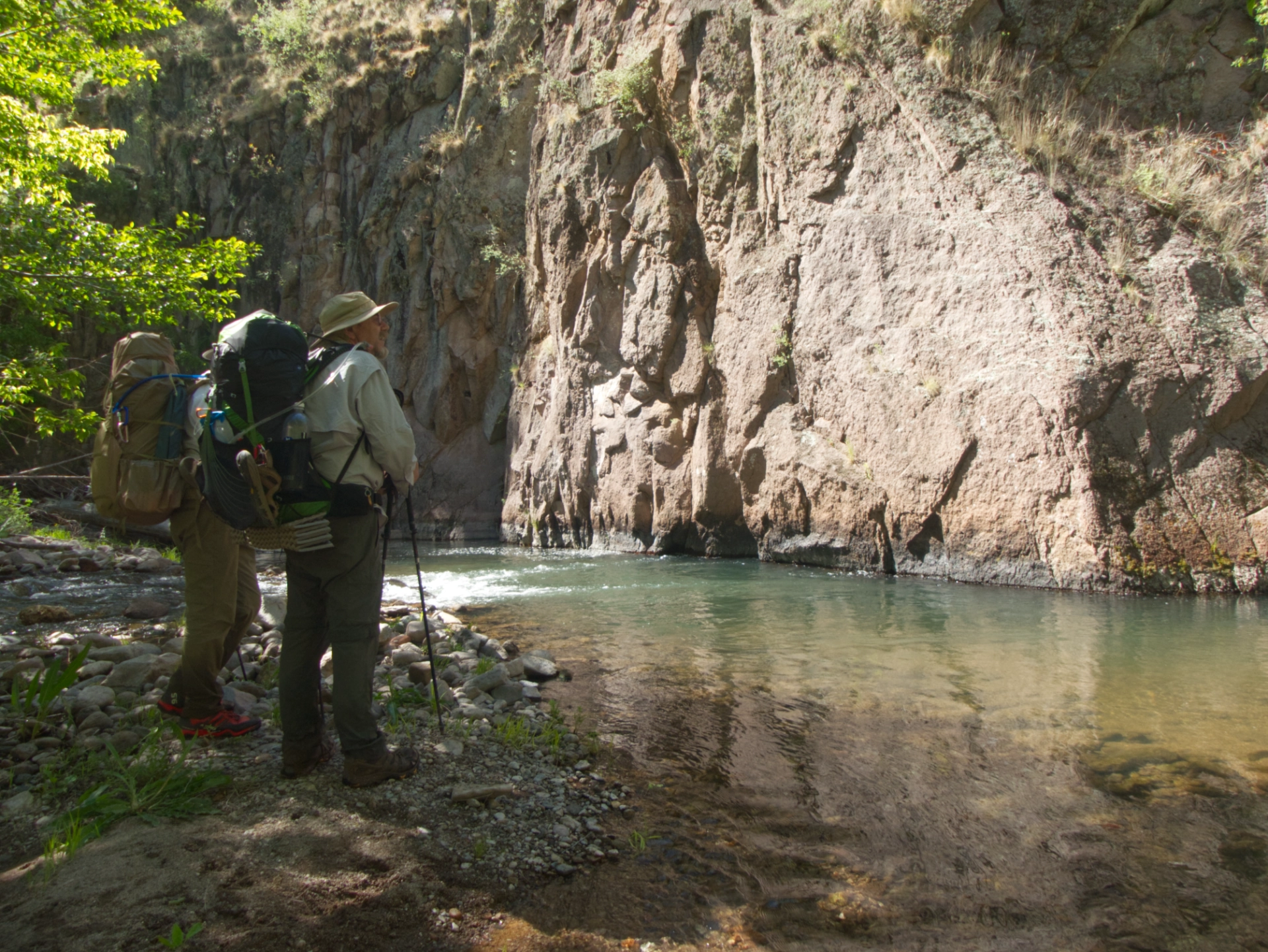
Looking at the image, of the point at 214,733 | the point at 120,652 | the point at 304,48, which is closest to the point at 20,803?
the point at 214,733

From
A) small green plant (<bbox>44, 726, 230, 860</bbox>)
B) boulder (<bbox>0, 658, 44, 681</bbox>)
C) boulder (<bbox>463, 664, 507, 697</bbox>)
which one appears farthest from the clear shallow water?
boulder (<bbox>0, 658, 44, 681</bbox>)

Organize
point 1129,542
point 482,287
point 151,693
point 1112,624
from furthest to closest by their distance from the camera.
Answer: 1. point 482,287
2. point 1129,542
3. point 1112,624
4. point 151,693

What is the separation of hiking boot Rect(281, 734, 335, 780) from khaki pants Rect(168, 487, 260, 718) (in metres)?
0.65

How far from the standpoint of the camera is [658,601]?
29.9 feet

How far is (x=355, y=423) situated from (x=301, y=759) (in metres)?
1.33

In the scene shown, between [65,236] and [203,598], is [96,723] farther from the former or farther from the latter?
[65,236]

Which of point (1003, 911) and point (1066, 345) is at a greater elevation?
point (1066, 345)

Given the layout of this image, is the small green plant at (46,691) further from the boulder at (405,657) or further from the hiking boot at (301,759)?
the boulder at (405,657)

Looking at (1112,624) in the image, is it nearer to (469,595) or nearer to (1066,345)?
(1066,345)

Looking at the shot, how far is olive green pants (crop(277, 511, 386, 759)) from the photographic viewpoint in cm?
302

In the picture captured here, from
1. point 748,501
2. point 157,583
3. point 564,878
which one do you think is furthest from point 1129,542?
point 157,583

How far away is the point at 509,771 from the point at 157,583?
7.99 meters

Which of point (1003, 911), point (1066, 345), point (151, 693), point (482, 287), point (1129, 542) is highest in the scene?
point (482, 287)

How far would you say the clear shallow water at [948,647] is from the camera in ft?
14.8
